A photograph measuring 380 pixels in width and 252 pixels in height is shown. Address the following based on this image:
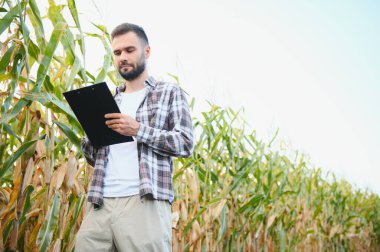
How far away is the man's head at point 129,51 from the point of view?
5.16 feet

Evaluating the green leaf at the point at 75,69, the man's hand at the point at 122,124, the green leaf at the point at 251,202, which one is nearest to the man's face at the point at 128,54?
the green leaf at the point at 75,69

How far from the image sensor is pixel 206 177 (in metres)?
2.71

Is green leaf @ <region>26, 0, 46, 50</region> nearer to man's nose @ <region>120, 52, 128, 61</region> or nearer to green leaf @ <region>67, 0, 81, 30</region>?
green leaf @ <region>67, 0, 81, 30</region>

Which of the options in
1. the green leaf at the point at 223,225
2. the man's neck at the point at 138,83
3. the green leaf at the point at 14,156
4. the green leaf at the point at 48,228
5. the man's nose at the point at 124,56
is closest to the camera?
the green leaf at the point at 14,156

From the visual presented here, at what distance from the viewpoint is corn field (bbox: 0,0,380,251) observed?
1388 millimetres

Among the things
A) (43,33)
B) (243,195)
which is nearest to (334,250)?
(243,195)

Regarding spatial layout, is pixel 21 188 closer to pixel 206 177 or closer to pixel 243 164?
pixel 206 177

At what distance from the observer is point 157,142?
4.69ft

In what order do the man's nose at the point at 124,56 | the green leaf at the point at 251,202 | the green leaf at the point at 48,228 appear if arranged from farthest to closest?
the green leaf at the point at 251,202
the man's nose at the point at 124,56
the green leaf at the point at 48,228

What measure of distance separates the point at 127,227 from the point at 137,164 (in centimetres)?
24

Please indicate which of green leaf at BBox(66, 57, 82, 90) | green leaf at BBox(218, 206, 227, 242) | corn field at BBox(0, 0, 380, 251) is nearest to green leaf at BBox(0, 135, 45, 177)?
corn field at BBox(0, 0, 380, 251)

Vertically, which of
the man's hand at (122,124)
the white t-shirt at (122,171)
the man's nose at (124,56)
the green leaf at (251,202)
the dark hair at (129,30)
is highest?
the dark hair at (129,30)

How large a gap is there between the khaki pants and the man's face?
53 cm

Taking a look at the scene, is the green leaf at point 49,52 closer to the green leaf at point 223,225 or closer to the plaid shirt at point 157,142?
the plaid shirt at point 157,142
